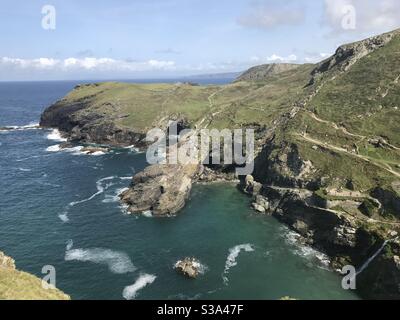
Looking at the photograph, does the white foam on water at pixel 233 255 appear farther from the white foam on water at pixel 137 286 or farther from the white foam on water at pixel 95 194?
the white foam on water at pixel 95 194

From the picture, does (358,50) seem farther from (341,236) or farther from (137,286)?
(137,286)

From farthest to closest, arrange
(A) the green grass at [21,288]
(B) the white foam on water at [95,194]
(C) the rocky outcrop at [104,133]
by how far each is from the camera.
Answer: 1. (C) the rocky outcrop at [104,133]
2. (B) the white foam on water at [95,194]
3. (A) the green grass at [21,288]

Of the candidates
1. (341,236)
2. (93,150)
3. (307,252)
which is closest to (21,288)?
(307,252)

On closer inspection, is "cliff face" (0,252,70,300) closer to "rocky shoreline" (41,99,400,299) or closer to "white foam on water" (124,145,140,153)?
"rocky shoreline" (41,99,400,299)

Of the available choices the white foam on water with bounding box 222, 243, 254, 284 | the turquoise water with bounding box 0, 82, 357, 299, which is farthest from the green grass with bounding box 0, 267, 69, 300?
the white foam on water with bounding box 222, 243, 254, 284

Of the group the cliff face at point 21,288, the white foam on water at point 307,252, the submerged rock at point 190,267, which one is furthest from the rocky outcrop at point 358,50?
the cliff face at point 21,288

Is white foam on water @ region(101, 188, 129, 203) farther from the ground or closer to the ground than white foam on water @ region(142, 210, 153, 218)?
farther from the ground
